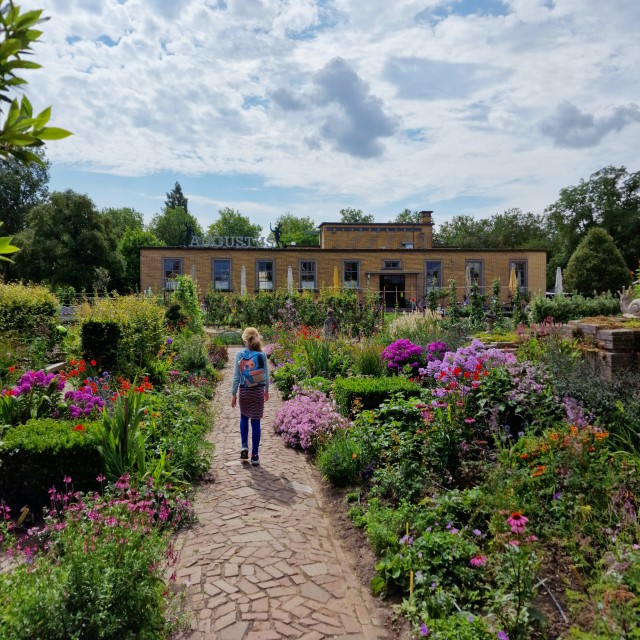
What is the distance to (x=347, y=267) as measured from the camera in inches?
1217

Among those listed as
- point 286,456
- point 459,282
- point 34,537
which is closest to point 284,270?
point 459,282

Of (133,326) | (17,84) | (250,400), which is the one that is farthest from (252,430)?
(17,84)

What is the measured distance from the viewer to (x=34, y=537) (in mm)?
3908

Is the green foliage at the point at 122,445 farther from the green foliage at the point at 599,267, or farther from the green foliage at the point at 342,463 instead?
the green foliage at the point at 599,267

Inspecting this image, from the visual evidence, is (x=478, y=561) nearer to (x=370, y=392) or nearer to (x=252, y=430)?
(x=252, y=430)

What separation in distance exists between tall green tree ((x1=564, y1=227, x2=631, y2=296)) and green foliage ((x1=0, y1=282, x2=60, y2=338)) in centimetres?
3135

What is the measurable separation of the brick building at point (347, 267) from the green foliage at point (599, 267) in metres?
4.30

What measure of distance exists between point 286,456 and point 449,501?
278 centimetres

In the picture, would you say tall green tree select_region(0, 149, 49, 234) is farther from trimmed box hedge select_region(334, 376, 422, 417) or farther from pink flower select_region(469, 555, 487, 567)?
pink flower select_region(469, 555, 487, 567)

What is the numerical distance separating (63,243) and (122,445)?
30162 mm

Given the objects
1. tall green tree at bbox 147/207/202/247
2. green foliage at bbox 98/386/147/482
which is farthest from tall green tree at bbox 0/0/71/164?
tall green tree at bbox 147/207/202/247

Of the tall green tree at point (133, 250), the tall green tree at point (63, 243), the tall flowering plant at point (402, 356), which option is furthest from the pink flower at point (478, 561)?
the tall green tree at point (133, 250)

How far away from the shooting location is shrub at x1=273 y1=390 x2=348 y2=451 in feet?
20.6

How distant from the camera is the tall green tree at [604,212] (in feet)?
131
